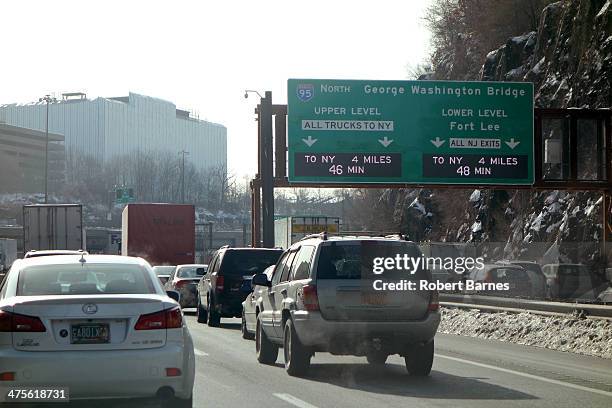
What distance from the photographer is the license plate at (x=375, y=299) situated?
13.1 metres

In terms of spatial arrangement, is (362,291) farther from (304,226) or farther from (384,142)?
(304,226)

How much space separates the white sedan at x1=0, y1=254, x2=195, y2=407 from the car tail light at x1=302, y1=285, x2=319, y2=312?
150 inches

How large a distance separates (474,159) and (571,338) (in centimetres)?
1448

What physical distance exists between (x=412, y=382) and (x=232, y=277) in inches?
470

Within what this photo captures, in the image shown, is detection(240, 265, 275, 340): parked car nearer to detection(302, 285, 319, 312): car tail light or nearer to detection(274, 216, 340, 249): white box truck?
detection(302, 285, 319, 312): car tail light

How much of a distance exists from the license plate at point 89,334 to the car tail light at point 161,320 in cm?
28

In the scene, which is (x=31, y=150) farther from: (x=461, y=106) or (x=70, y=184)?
(x=461, y=106)

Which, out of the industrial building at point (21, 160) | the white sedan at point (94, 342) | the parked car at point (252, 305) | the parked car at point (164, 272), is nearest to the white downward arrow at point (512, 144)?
the parked car at point (164, 272)

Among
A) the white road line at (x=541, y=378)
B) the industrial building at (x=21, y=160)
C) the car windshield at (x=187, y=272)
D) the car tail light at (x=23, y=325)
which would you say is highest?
the industrial building at (x=21, y=160)

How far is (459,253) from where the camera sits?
1912 inches

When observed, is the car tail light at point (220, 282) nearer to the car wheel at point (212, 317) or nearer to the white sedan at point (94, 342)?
the car wheel at point (212, 317)

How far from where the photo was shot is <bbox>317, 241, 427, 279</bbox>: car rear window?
1316cm

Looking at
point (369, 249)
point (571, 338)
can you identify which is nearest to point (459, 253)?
point (571, 338)

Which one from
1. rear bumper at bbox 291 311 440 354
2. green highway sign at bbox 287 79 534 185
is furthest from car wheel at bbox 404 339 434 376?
green highway sign at bbox 287 79 534 185
